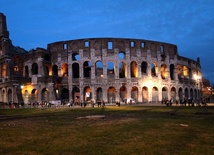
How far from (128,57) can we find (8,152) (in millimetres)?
38931

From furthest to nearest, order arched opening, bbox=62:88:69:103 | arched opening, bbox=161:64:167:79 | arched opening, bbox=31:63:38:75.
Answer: arched opening, bbox=161:64:167:79, arched opening, bbox=31:63:38:75, arched opening, bbox=62:88:69:103

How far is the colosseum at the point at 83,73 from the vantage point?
141 ft

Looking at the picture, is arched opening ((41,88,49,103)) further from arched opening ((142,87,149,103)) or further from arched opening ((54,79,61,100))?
arched opening ((142,87,149,103))

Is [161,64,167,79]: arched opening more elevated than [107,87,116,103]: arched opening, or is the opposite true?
[161,64,167,79]: arched opening

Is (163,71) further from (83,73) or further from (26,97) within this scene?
(26,97)

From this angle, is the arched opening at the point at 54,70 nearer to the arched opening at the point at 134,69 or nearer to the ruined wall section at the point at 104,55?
the ruined wall section at the point at 104,55

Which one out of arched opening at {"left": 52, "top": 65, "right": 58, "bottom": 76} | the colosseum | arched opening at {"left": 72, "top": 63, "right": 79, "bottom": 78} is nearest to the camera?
the colosseum

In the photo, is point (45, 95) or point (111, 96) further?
point (111, 96)

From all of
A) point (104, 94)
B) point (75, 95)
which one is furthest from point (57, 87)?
point (104, 94)

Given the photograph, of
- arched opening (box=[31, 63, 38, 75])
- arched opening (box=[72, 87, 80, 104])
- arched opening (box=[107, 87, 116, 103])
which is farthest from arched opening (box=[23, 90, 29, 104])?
arched opening (box=[107, 87, 116, 103])

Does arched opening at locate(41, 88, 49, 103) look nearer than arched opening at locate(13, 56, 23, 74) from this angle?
Yes

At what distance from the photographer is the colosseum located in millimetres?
42969

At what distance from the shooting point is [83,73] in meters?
44.6

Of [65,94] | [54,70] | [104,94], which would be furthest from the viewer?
[54,70]
